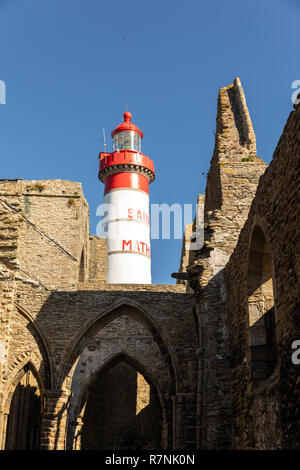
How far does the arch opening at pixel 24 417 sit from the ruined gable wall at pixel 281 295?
9.08 meters

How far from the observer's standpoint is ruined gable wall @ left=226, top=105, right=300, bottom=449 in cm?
466

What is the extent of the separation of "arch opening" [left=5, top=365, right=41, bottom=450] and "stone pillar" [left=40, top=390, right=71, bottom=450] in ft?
6.46

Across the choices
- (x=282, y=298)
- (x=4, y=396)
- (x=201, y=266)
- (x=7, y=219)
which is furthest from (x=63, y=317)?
(x=282, y=298)

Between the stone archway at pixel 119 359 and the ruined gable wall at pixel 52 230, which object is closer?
the stone archway at pixel 119 359

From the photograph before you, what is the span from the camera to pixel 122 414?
17.6 meters

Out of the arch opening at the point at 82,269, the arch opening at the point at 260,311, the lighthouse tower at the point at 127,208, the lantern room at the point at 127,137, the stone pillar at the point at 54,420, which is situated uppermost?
the lantern room at the point at 127,137

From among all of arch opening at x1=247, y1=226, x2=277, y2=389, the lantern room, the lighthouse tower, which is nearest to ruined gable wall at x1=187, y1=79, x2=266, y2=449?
arch opening at x1=247, y1=226, x2=277, y2=389

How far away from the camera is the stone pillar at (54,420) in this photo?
39.5 ft

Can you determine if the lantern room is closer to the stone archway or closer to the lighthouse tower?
the lighthouse tower

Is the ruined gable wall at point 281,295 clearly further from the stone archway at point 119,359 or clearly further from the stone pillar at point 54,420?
the stone archway at point 119,359

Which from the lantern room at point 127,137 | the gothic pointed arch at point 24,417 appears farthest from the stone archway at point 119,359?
the lantern room at point 127,137

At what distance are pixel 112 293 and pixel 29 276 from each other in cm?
227

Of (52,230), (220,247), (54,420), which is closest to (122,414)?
(54,420)

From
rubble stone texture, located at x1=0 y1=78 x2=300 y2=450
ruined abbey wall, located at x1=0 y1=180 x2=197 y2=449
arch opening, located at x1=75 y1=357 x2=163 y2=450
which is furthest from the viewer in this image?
arch opening, located at x1=75 y1=357 x2=163 y2=450
